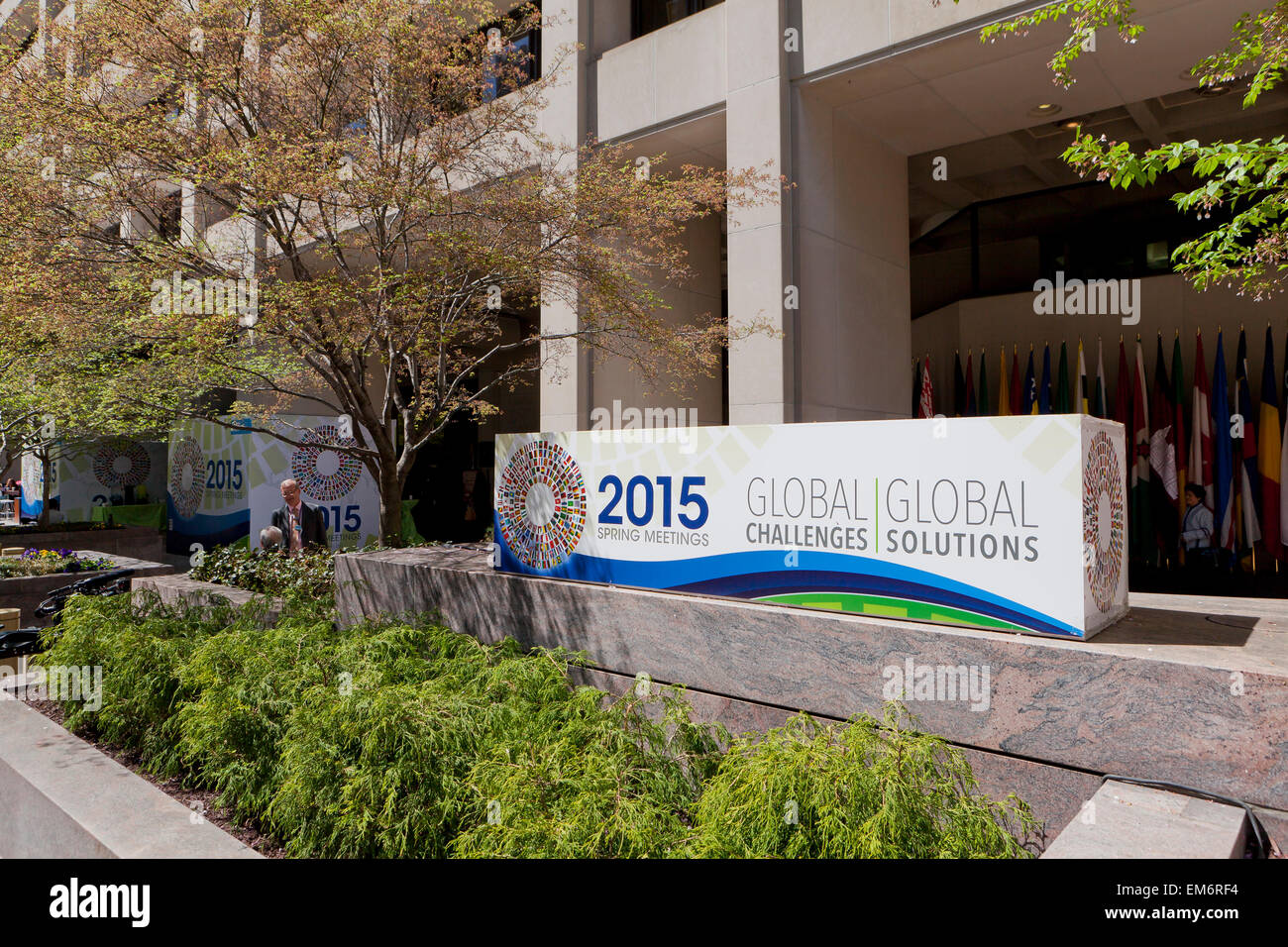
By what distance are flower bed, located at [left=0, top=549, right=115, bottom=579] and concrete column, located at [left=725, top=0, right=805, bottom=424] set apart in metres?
11.8

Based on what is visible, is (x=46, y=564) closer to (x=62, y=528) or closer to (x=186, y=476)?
(x=186, y=476)

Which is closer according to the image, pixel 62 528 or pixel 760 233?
pixel 760 233

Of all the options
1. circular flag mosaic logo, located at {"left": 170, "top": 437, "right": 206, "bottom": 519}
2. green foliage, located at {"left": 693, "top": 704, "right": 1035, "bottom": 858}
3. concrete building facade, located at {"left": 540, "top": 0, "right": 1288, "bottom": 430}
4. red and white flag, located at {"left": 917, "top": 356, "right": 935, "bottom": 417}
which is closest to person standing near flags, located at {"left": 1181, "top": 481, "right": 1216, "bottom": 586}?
concrete building facade, located at {"left": 540, "top": 0, "right": 1288, "bottom": 430}

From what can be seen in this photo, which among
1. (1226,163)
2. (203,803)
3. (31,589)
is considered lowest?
(203,803)

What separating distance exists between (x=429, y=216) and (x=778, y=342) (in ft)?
17.5

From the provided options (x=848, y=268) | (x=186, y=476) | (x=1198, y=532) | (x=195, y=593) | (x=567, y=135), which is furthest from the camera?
(x=186, y=476)

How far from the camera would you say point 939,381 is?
18.3 m

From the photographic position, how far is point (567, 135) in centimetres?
1495

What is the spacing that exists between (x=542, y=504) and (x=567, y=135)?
968 centimetres

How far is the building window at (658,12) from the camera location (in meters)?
14.3

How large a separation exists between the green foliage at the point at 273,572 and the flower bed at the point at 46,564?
196 inches

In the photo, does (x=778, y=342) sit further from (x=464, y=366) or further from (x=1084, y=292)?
(x=1084, y=292)

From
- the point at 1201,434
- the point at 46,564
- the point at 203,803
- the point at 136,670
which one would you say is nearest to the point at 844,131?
the point at 1201,434

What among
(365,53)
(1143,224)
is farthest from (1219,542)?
(365,53)
